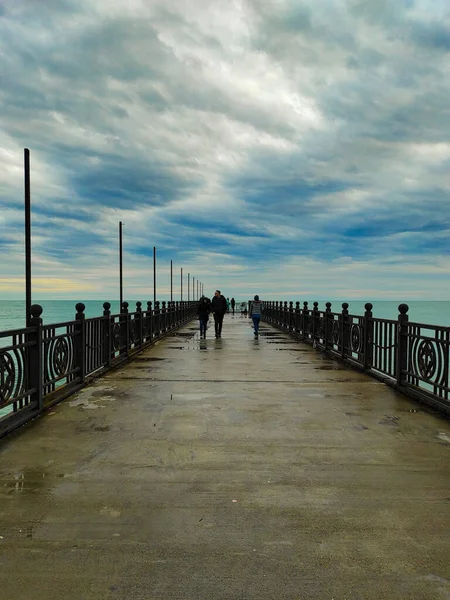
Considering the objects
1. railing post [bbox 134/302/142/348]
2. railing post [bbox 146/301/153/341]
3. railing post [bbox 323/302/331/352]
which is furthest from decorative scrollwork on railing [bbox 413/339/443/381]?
railing post [bbox 146/301/153/341]

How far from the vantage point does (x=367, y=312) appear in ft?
34.9

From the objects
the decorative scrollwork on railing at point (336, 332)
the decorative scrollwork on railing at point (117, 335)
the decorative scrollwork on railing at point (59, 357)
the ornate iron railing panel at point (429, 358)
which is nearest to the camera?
the ornate iron railing panel at point (429, 358)

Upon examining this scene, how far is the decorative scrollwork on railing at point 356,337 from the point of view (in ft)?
36.8

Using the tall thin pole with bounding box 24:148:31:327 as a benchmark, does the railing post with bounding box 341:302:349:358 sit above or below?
below

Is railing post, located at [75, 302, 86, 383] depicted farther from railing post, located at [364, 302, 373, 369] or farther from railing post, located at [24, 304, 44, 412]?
railing post, located at [364, 302, 373, 369]

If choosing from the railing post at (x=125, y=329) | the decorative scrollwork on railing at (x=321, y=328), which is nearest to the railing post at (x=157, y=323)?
the railing post at (x=125, y=329)

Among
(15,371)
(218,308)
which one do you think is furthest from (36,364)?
(218,308)

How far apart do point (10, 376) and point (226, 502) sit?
3402mm

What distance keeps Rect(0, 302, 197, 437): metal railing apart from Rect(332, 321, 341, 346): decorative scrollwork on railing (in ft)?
19.9

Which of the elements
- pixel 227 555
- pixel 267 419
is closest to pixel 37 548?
pixel 227 555

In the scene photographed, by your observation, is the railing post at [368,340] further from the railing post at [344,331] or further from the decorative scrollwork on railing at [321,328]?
the decorative scrollwork on railing at [321,328]

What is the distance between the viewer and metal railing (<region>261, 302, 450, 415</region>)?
7.11 meters

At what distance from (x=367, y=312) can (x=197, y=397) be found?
15.9ft

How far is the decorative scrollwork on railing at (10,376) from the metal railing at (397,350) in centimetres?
590
